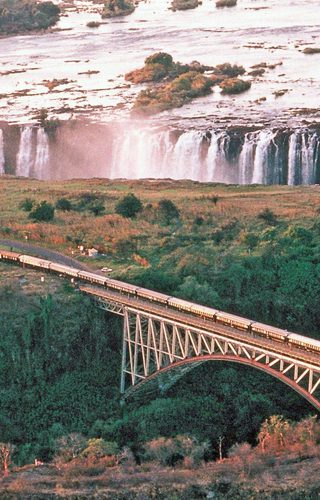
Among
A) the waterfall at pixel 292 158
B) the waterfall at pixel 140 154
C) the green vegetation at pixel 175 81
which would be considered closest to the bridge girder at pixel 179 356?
the waterfall at pixel 292 158

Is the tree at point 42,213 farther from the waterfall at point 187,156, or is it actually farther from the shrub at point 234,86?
the shrub at point 234,86

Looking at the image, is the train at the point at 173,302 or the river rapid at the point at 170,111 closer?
the train at the point at 173,302

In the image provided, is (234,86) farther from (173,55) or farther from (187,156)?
(173,55)

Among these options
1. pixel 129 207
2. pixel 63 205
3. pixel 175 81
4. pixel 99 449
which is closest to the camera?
pixel 99 449

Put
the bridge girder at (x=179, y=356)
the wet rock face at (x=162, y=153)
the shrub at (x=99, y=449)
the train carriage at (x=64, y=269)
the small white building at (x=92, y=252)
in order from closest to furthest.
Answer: the shrub at (x=99, y=449) < the bridge girder at (x=179, y=356) < the train carriage at (x=64, y=269) < the small white building at (x=92, y=252) < the wet rock face at (x=162, y=153)

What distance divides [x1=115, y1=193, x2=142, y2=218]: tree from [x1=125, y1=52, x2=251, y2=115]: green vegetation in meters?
38.5

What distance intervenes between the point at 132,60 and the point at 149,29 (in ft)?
70.9

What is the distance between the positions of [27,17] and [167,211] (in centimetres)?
10342

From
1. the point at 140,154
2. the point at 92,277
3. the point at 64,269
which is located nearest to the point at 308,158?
the point at 140,154

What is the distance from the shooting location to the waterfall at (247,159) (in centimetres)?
10325

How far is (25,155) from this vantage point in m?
115

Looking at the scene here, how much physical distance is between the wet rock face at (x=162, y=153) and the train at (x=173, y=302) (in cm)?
3697

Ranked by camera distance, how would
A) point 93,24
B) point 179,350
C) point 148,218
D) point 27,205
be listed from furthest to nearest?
1. point 93,24
2. point 27,205
3. point 148,218
4. point 179,350

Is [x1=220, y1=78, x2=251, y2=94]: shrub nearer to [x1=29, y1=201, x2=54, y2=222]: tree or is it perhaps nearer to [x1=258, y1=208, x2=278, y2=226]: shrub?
[x1=258, y1=208, x2=278, y2=226]: shrub
